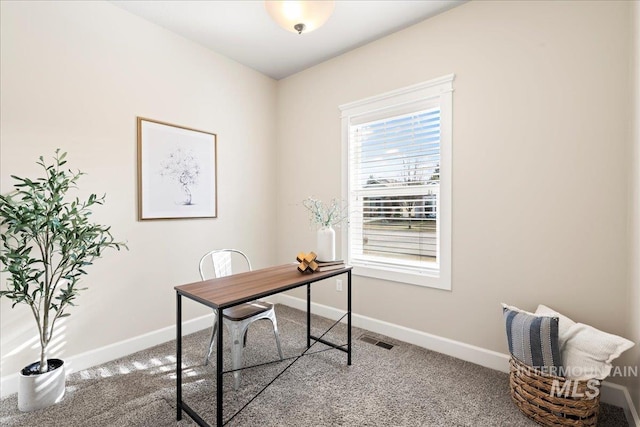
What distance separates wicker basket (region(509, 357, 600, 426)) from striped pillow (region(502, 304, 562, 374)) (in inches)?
1.9

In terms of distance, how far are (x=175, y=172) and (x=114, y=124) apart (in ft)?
1.95

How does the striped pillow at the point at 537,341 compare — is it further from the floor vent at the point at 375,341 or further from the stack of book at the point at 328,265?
the stack of book at the point at 328,265

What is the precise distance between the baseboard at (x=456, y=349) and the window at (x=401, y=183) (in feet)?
1.49

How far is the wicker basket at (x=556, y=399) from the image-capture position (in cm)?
158

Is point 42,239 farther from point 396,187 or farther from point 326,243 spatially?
point 396,187

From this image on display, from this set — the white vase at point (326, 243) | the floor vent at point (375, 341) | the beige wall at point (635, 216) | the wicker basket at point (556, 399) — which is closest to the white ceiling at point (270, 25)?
the beige wall at point (635, 216)

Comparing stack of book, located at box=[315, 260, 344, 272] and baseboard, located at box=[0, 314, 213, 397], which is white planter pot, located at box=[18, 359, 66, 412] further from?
stack of book, located at box=[315, 260, 344, 272]

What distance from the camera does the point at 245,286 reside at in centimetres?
180

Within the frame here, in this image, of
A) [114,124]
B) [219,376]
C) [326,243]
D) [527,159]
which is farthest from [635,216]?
[114,124]

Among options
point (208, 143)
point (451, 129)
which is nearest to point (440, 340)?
point (451, 129)

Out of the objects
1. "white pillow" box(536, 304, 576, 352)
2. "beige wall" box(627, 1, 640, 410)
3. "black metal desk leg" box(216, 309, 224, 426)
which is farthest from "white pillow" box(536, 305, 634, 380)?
"black metal desk leg" box(216, 309, 224, 426)

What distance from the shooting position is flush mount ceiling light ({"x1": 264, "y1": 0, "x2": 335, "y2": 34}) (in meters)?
1.60

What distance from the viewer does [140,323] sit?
2602mm

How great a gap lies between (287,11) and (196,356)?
2.57m
